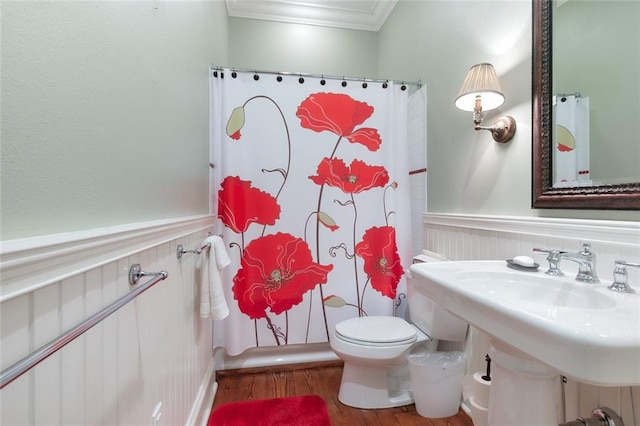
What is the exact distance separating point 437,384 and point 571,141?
1.22 meters

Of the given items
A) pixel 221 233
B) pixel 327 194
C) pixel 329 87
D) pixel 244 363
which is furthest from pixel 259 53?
pixel 244 363

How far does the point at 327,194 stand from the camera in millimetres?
1923

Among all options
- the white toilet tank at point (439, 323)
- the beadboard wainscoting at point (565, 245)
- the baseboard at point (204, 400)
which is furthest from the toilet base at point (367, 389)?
the baseboard at point (204, 400)

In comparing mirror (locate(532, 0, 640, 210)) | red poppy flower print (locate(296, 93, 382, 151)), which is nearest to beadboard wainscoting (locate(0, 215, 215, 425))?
red poppy flower print (locate(296, 93, 382, 151))

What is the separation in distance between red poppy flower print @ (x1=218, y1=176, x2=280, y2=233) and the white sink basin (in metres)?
1.08

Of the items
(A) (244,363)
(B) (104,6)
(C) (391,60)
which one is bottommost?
(A) (244,363)

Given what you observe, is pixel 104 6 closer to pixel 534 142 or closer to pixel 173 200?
pixel 173 200

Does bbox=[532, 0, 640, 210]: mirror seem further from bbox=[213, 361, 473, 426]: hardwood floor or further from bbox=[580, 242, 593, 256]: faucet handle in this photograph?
bbox=[213, 361, 473, 426]: hardwood floor

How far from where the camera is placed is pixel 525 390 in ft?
2.57

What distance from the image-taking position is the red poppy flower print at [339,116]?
190 centimetres

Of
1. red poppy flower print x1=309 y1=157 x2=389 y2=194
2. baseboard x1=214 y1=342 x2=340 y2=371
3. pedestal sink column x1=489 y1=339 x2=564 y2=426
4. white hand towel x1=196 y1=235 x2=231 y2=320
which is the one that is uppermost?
red poppy flower print x1=309 y1=157 x2=389 y2=194

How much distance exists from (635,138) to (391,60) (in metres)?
1.97

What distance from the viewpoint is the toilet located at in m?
1.49

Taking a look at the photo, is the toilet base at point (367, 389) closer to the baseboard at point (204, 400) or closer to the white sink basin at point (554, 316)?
the baseboard at point (204, 400)
